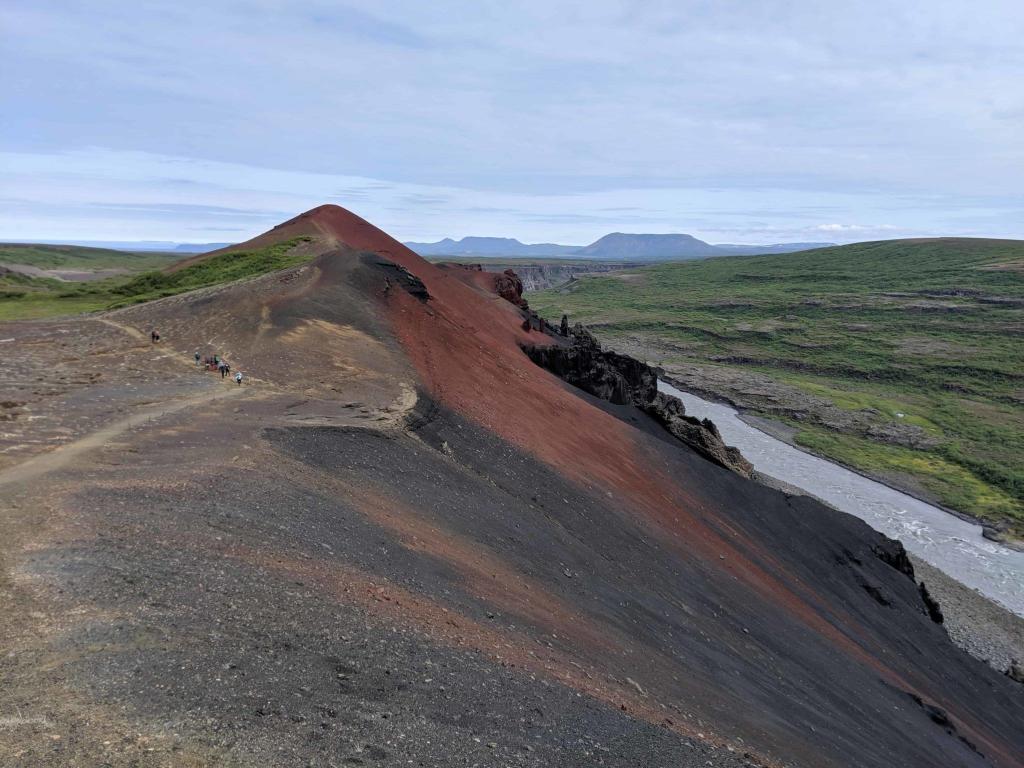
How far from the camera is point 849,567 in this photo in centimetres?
3300

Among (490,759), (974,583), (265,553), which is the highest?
(265,553)

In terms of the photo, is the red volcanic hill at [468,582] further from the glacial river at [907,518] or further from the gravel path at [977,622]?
the glacial river at [907,518]

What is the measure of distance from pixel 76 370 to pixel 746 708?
25.0 meters

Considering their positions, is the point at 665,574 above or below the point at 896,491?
above

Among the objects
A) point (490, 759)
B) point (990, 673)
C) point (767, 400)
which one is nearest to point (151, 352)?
point (490, 759)

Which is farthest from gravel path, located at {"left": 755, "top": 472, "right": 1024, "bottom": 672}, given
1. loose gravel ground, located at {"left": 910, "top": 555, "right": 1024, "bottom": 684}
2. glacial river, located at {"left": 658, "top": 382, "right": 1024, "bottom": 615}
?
glacial river, located at {"left": 658, "top": 382, "right": 1024, "bottom": 615}

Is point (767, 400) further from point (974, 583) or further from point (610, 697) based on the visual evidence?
point (610, 697)

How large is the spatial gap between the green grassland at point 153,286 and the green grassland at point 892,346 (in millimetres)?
56937

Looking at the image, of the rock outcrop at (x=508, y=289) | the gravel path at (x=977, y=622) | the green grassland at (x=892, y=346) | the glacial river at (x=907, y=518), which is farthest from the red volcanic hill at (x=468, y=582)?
the green grassland at (x=892, y=346)

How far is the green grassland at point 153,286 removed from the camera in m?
41.1

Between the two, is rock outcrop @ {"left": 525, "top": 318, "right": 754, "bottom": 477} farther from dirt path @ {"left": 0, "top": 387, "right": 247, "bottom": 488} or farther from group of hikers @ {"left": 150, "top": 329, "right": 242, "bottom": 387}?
dirt path @ {"left": 0, "top": 387, "right": 247, "bottom": 488}

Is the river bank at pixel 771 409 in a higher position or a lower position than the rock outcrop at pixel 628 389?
lower

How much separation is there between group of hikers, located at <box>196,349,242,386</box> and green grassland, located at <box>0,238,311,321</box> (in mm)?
14937

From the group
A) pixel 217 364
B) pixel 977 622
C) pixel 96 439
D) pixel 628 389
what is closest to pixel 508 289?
pixel 628 389
